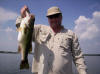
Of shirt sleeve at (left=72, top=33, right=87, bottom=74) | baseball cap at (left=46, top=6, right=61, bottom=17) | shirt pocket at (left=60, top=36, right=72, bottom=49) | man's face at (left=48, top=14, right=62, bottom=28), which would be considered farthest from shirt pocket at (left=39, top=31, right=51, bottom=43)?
shirt sleeve at (left=72, top=33, right=87, bottom=74)

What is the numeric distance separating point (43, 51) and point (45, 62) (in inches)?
12.9

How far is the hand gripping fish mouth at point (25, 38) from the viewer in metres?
4.44

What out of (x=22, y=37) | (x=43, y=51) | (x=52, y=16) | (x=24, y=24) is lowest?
(x=43, y=51)

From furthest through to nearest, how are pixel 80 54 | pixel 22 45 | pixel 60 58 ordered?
pixel 80 54, pixel 60 58, pixel 22 45

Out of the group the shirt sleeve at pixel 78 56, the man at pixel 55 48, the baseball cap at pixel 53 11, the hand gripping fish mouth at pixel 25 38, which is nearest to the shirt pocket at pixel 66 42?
the man at pixel 55 48

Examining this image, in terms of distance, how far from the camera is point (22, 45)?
4.50 metres

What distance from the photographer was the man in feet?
16.7

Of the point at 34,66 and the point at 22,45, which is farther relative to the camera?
the point at 34,66

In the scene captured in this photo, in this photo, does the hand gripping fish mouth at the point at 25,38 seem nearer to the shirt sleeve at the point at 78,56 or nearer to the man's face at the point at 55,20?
the man's face at the point at 55,20

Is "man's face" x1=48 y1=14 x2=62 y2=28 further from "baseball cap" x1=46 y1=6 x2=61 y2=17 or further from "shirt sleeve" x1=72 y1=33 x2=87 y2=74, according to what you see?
"shirt sleeve" x1=72 y1=33 x2=87 y2=74

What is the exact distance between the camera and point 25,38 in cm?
455

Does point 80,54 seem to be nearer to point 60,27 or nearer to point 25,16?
point 60,27

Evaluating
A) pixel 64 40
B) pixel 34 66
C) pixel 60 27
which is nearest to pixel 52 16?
pixel 60 27

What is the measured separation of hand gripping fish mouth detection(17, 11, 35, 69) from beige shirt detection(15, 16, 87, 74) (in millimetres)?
645
